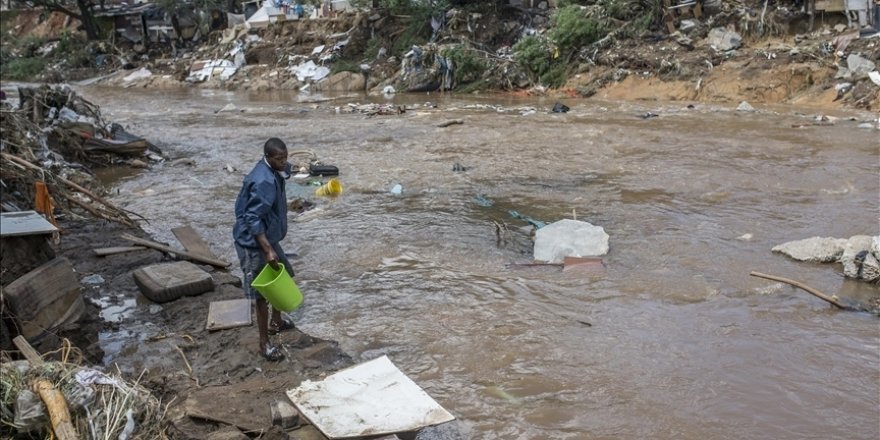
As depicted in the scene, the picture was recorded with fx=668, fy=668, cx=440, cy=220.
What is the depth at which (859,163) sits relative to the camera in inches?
346

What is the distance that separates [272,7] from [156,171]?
20.3m

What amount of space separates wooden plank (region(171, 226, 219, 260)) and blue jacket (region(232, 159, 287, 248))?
2172 mm

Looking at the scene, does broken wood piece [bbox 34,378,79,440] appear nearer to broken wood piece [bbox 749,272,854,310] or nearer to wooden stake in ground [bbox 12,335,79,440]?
wooden stake in ground [bbox 12,335,79,440]

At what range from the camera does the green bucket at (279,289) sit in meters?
3.53

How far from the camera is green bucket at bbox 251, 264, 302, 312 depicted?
3533 mm

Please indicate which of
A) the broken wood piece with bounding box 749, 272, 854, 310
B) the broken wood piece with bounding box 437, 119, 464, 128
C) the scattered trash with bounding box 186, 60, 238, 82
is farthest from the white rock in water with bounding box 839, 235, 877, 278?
the scattered trash with bounding box 186, 60, 238, 82

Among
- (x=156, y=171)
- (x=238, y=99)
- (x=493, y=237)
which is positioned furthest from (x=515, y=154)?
(x=238, y=99)

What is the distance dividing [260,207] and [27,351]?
1301 millimetres

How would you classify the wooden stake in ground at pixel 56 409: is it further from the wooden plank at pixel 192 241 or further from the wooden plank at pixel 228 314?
the wooden plank at pixel 192 241

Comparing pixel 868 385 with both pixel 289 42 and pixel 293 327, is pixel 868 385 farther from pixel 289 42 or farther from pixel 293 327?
pixel 289 42

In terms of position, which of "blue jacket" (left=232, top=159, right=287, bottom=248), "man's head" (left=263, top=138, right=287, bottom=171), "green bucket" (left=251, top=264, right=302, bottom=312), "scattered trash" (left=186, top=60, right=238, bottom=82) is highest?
"man's head" (left=263, top=138, right=287, bottom=171)

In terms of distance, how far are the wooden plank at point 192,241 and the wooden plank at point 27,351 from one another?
2653 millimetres

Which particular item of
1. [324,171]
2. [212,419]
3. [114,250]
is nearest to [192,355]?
[212,419]

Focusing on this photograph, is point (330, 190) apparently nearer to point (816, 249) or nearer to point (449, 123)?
point (816, 249)
